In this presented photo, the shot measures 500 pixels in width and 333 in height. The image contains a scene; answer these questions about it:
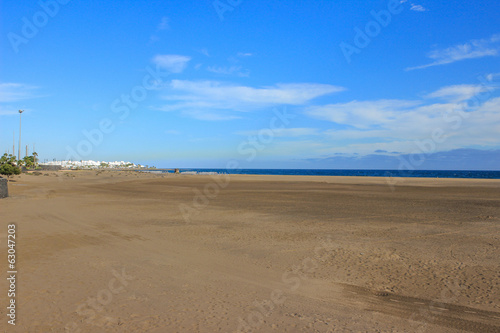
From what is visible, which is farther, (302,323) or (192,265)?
(192,265)

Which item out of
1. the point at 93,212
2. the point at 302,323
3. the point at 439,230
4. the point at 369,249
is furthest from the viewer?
the point at 93,212

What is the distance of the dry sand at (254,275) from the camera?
5.47 metres

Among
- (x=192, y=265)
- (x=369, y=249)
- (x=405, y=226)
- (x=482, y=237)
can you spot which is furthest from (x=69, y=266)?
(x=482, y=237)

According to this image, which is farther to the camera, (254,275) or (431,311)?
(254,275)

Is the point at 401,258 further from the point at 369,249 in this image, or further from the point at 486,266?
the point at 486,266

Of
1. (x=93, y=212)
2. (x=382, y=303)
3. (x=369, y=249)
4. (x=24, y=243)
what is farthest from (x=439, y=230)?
(x=93, y=212)

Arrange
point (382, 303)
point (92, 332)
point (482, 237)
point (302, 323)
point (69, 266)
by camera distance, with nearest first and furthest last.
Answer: point (92, 332) → point (302, 323) → point (382, 303) → point (69, 266) → point (482, 237)

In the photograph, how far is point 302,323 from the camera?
17.6 feet

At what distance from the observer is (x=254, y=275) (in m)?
7.81

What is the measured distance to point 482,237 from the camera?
11.7 meters

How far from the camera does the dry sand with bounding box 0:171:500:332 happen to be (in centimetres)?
547

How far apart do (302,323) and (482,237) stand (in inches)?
384

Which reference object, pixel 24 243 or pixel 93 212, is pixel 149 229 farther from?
pixel 93 212

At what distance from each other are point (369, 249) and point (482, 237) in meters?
4.86
